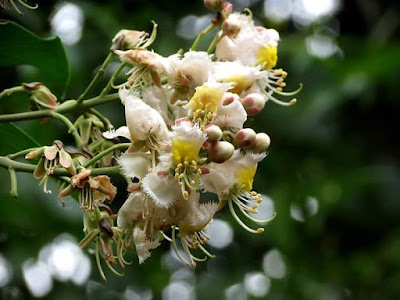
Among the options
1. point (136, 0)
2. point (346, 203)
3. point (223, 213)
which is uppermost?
point (136, 0)

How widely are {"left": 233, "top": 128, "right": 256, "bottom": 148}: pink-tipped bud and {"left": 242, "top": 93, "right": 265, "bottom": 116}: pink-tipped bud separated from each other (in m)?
0.05

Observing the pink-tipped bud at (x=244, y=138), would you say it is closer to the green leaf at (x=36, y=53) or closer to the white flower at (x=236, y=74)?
the white flower at (x=236, y=74)

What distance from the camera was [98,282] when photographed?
289 cm

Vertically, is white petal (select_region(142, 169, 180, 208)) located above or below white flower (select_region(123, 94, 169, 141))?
below

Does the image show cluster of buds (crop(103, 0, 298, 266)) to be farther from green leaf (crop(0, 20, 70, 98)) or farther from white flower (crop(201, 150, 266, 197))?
green leaf (crop(0, 20, 70, 98))

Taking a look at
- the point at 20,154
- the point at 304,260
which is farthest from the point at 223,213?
the point at 20,154

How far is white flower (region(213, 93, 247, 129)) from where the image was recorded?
4.07 feet

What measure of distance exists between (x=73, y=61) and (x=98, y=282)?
796 millimetres

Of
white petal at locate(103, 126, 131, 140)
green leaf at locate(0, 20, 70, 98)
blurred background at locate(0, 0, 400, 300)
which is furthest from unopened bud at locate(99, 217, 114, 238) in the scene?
blurred background at locate(0, 0, 400, 300)

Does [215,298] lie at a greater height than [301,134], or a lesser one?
lesser

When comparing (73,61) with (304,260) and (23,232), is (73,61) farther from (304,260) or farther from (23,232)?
(304,260)

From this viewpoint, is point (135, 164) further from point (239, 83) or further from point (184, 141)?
point (239, 83)

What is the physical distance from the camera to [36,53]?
60.2 inches

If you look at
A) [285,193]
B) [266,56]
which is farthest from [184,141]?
[285,193]
